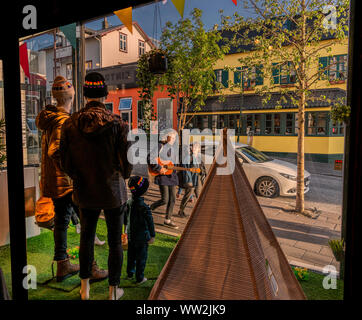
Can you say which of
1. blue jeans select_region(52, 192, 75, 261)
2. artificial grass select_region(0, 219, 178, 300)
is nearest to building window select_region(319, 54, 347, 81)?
artificial grass select_region(0, 219, 178, 300)

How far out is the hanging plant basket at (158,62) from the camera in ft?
10.3

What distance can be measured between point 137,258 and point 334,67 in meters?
2.40

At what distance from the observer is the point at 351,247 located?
6.24 feet

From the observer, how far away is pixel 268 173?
2.86 m

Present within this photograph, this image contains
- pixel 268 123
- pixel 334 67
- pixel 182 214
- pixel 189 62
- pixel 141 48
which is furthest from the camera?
pixel 182 214

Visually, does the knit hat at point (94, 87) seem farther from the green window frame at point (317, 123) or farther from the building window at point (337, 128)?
the building window at point (337, 128)

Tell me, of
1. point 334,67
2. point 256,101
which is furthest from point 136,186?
point 334,67

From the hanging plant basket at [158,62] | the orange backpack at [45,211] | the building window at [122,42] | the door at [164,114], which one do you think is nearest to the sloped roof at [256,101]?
the door at [164,114]

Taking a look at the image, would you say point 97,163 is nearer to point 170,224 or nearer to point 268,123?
point 268,123

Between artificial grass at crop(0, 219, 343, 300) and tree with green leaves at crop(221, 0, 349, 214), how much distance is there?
2.35 feet
